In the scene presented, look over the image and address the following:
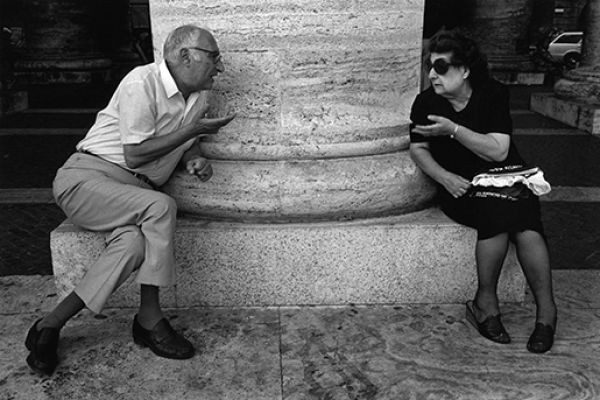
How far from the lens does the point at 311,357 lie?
10.2ft

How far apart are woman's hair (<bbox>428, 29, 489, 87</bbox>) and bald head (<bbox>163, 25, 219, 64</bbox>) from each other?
0.99 meters

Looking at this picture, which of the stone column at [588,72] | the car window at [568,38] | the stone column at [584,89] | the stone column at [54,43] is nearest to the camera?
the stone column at [584,89]

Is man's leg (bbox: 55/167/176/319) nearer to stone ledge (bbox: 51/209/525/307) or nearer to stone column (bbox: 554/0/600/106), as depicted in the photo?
stone ledge (bbox: 51/209/525/307)

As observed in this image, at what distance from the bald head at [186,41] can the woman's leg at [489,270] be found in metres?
1.47

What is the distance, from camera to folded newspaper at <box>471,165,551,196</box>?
3.31 meters

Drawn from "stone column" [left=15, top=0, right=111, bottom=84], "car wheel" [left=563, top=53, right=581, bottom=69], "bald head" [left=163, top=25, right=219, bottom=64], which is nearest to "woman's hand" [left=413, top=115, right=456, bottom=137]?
"bald head" [left=163, top=25, right=219, bottom=64]

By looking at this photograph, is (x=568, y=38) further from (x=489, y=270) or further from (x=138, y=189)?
(x=138, y=189)

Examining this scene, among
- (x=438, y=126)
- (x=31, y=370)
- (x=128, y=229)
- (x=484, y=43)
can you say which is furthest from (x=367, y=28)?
(x=484, y=43)

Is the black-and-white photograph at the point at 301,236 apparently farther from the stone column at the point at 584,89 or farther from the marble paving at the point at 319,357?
the stone column at the point at 584,89

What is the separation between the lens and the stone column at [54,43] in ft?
48.7

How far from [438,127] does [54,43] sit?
43.7 feet

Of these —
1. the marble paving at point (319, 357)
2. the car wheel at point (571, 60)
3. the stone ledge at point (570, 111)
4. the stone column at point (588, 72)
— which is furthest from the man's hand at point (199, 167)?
the car wheel at point (571, 60)

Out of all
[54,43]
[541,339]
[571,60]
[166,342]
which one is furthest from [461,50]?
[571,60]

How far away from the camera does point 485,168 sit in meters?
3.38
